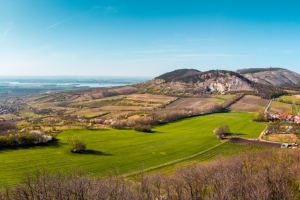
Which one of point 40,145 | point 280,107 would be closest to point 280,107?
point 280,107

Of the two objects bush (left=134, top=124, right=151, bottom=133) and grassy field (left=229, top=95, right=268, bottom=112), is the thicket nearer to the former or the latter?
bush (left=134, top=124, right=151, bottom=133)

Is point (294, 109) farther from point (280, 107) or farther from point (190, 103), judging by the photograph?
point (190, 103)

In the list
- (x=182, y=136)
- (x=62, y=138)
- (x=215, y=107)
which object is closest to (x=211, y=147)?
(x=182, y=136)

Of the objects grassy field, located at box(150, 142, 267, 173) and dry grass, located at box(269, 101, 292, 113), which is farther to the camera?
dry grass, located at box(269, 101, 292, 113)

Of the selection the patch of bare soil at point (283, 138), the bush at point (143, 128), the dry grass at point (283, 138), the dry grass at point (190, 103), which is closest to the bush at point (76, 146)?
the bush at point (143, 128)

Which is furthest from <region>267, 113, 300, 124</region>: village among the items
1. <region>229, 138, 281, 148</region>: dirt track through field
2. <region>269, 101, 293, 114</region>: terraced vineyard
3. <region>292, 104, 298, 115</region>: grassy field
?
<region>229, 138, 281, 148</region>: dirt track through field

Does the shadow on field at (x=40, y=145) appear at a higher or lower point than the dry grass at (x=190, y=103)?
lower

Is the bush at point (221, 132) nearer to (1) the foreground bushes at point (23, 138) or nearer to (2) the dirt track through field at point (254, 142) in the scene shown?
Answer: (2) the dirt track through field at point (254, 142)
